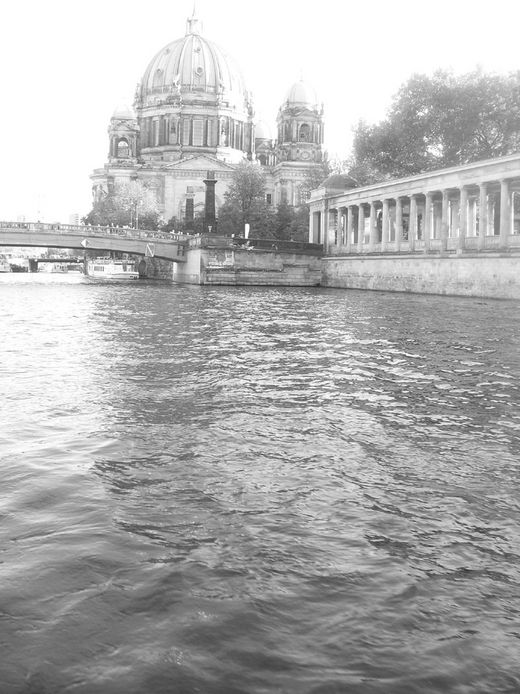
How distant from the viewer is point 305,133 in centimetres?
13638

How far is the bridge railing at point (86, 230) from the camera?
77.5 meters

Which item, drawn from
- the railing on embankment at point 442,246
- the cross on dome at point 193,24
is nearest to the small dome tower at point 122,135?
the cross on dome at point 193,24

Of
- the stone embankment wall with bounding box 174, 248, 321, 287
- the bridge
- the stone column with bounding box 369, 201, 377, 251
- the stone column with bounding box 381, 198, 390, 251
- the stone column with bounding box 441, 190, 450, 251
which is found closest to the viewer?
the stone column with bounding box 441, 190, 450, 251

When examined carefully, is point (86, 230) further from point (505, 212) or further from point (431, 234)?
point (505, 212)

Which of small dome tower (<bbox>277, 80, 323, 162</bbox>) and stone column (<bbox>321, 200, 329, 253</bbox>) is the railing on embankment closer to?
stone column (<bbox>321, 200, 329, 253</bbox>)

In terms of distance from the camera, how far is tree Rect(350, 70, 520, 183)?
65.9 meters

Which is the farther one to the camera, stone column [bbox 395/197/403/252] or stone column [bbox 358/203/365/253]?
stone column [bbox 358/203/365/253]

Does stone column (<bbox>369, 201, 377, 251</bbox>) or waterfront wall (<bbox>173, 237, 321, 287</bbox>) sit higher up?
stone column (<bbox>369, 201, 377, 251</bbox>)

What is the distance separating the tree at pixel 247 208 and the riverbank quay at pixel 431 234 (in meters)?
18.1

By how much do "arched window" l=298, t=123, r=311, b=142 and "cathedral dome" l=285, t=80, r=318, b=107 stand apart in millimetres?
3883

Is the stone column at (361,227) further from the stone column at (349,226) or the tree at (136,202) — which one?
the tree at (136,202)

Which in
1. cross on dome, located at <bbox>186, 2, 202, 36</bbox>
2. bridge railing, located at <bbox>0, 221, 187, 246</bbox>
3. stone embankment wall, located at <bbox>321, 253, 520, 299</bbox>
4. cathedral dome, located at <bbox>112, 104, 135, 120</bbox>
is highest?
cross on dome, located at <bbox>186, 2, 202, 36</bbox>

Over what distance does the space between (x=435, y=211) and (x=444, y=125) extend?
7476 millimetres

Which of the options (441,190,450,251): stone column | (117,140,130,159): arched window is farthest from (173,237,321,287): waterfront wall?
(117,140,130,159): arched window
